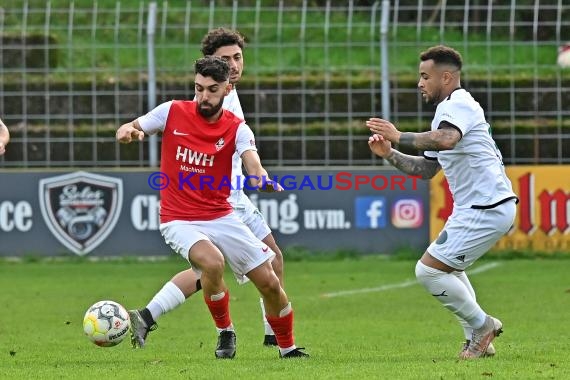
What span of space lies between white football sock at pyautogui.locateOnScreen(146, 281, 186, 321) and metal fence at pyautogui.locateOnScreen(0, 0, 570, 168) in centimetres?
843

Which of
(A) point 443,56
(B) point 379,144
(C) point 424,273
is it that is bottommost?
(C) point 424,273

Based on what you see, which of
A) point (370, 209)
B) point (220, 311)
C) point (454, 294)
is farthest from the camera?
point (370, 209)

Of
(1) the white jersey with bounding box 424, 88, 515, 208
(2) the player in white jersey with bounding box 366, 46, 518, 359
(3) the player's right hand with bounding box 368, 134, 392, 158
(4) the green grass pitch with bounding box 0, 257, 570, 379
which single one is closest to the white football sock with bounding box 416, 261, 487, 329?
(2) the player in white jersey with bounding box 366, 46, 518, 359

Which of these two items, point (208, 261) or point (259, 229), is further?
point (259, 229)

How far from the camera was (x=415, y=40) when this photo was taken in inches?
690

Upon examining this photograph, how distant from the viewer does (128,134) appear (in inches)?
339

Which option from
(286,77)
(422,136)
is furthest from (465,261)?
(286,77)

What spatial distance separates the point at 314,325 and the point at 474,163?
3.16 meters

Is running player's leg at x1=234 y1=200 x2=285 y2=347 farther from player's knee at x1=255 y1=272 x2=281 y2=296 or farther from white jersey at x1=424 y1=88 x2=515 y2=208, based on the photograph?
white jersey at x1=424 y1=88 x2=515 y2=208

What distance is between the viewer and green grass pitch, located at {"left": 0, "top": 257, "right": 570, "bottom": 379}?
819cm

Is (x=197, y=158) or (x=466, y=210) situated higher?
(x=197, y=158)

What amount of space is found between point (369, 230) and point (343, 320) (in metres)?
5.85

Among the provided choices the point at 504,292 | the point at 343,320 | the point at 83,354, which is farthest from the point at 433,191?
the point at 83,354

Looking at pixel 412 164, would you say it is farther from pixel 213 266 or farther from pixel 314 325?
pixel 314 325
